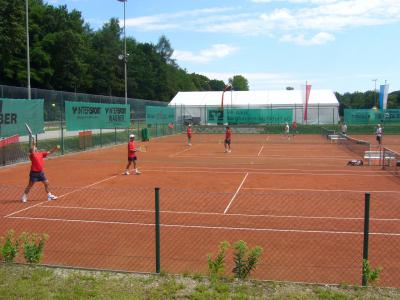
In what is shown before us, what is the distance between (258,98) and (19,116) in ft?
155

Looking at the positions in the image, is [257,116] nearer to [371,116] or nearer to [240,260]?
[371,116]

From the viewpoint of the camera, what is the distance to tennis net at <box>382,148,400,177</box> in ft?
64.5

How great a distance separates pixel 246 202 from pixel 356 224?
3292mm

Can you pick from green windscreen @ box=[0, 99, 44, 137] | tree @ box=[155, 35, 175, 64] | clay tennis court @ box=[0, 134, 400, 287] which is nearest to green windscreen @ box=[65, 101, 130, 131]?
green windscreen @ box=[0, 99, 44, 137]

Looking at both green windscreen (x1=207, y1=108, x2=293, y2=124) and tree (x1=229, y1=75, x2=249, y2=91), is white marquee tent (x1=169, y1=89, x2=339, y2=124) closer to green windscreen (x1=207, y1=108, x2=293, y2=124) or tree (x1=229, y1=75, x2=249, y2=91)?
green windscreen (x1=207, y1=108, x2=293, y2=124)

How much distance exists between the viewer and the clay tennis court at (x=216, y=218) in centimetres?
802

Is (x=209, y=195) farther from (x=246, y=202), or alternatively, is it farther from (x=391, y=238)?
(x=391, y=238)

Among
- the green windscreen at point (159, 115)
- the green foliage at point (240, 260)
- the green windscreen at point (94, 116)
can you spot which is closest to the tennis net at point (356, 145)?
the green windscreen at point (94, 116)

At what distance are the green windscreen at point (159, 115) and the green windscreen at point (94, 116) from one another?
6.86 m

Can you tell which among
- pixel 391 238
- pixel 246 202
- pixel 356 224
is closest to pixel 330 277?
pixel 391 238

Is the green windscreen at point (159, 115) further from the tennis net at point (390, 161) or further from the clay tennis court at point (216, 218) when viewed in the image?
the tennis net at point (390, 161)

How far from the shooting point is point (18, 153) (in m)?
22.5

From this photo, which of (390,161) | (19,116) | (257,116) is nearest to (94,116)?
(19,116)

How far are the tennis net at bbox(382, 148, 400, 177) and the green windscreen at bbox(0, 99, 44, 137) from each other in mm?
16497
